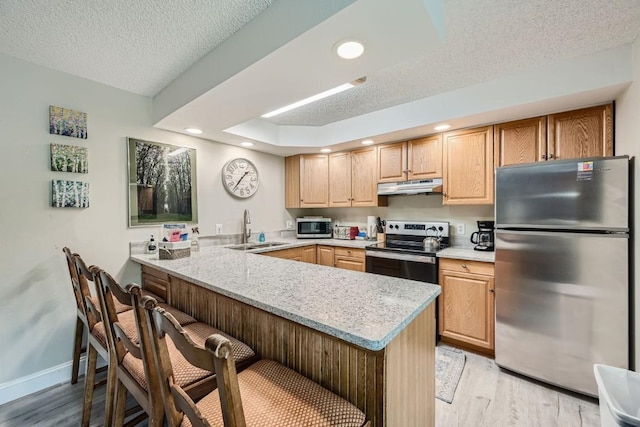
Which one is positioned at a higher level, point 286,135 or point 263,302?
point 286,135

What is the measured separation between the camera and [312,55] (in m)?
1.38

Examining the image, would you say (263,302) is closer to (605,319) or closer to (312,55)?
(312,55)

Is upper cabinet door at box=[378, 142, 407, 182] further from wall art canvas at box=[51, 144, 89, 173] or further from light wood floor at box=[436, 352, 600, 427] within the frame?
wall art canvas at box=[51, 144, 89, 173]

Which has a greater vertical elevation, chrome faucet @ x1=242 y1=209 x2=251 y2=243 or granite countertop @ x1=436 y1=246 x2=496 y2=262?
chrome faucet @ x1=242 y1=209 x2=251 y2=243

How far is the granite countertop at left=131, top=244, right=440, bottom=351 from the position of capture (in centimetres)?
91

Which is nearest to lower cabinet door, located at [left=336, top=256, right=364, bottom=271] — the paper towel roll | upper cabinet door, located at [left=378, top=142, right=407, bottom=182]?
the paper towel roll

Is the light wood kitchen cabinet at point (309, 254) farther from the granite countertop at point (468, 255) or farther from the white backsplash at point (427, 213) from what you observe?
the granite countertop at point (468, 255)

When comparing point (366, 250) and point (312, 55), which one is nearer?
point (312, 55)

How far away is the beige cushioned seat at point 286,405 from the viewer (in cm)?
82

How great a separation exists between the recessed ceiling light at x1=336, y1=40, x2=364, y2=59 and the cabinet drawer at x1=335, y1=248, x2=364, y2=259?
86.7 inches

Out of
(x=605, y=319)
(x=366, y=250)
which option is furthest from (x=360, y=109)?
(x=605, y=319)

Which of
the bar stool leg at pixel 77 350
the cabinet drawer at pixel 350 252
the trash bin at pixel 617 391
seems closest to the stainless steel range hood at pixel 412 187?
the cabinet drawer at pixel 350 252

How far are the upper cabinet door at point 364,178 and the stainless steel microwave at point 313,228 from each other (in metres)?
0.61

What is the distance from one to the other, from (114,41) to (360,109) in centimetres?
209
